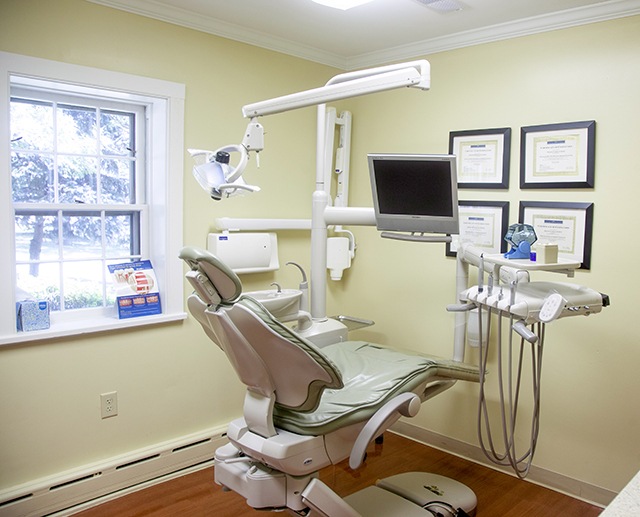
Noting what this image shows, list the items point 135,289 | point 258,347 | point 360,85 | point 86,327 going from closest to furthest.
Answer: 1. point 258,347
2. point 360,85
3. point 86,327
4. point 135,289

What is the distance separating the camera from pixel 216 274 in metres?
1.82

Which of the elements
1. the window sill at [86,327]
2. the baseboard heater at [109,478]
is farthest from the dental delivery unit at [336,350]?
the baseboard heater at [109,478]

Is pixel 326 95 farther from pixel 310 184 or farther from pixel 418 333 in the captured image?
pixel 418 333

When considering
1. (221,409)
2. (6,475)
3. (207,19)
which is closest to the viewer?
(6,475)

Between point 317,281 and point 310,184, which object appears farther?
point 310,184

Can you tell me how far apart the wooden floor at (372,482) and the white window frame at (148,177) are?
86 cm

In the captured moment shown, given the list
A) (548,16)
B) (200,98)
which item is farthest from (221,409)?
(548,16)

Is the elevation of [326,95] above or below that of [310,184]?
above

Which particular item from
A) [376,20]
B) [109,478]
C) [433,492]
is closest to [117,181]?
[109,478]

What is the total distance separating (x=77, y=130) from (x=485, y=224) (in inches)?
87.9

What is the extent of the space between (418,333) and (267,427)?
68.7 inches

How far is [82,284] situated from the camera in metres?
2.84

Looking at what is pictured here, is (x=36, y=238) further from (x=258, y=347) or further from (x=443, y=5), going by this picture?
(x=443, y=5)

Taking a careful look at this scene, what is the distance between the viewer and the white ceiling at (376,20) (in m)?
2.64
